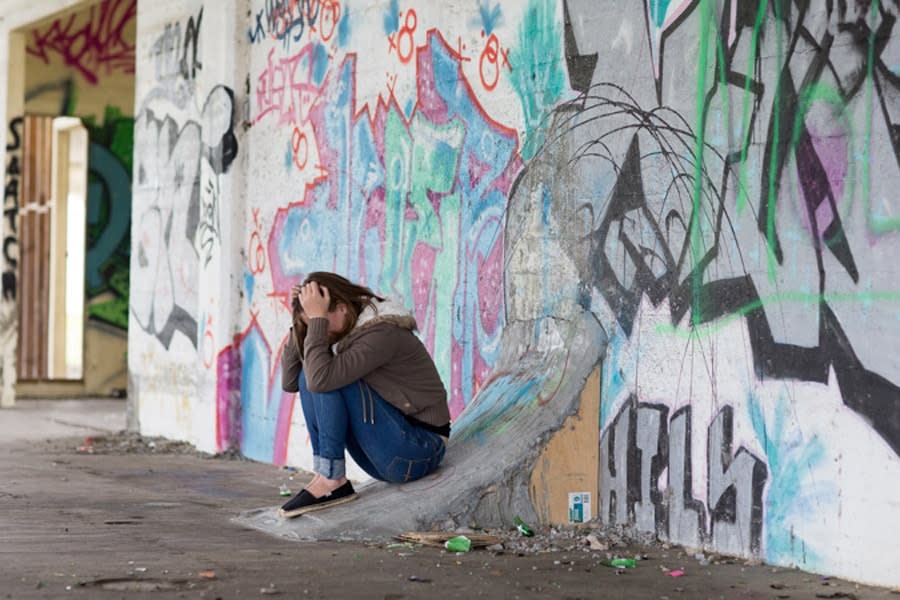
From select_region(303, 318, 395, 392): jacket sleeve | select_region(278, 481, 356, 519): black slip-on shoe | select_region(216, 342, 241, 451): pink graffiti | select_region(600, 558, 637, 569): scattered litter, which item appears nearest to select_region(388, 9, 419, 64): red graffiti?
select_region(303, 318, 395, 392): jacket sleeve

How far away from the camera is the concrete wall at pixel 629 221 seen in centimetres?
615

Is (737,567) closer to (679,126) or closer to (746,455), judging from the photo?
(746,455)

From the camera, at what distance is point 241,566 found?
6227mm

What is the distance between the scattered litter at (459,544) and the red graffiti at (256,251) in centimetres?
454

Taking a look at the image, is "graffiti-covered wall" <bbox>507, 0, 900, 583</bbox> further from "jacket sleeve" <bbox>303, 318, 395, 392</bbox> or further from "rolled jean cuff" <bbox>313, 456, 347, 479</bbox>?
"rolled jean cuff" <bbox>313, 456, 347, 479</bbox>

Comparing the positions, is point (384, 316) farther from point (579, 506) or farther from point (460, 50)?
point (460, 50)

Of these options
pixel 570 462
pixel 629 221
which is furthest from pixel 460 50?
pixel 570 462

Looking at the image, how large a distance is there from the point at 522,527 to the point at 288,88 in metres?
4.61

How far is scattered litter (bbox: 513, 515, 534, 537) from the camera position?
280 inches

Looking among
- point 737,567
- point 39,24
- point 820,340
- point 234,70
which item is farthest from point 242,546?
point 39,24

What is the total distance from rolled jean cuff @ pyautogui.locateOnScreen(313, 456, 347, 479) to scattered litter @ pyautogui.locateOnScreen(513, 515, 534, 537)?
85cm

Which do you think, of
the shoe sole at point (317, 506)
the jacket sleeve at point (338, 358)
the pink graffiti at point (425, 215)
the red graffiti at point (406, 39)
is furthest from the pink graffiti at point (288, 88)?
the shoe sole at point (317, 506)

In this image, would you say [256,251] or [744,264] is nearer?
[744,264]

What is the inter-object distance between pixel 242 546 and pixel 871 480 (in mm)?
2765
